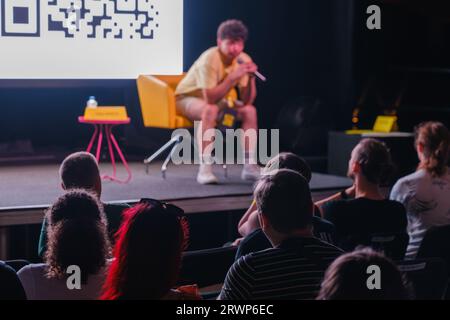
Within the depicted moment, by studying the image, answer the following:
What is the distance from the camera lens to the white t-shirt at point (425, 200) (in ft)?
10.9

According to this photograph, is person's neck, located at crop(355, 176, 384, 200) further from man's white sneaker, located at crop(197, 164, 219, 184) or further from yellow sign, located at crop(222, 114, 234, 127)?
yellow sign, located at crop(222, 114, 234, 127)

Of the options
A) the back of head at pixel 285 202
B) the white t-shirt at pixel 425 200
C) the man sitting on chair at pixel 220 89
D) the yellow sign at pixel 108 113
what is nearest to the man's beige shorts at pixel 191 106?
the man sitting on chair at pixel 220 89

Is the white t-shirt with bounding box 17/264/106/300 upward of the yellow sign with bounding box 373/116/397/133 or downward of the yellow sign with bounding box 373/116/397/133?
downward

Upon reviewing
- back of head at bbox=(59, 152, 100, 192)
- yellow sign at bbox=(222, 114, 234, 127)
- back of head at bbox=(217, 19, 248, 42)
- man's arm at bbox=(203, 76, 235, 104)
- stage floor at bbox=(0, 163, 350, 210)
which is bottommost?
stage floor at bbox=(0, 163, 350, 210)

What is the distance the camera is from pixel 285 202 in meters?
2.04

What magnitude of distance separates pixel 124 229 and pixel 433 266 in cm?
105

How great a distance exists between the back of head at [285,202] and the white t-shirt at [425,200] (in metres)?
1.35

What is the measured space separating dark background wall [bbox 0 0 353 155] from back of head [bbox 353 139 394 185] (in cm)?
381

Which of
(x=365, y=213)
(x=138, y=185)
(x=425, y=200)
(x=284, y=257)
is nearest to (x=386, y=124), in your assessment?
(x=138, y=185)

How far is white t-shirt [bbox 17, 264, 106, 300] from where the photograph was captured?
2.03 meters

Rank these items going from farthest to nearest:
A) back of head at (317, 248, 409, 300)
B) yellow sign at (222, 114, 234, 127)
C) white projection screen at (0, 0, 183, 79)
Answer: white projection screen at (0, 0, 183, 79)
yellow sign at (222, 114, 234, 127)
back of head at (317, 248, 409, 300)

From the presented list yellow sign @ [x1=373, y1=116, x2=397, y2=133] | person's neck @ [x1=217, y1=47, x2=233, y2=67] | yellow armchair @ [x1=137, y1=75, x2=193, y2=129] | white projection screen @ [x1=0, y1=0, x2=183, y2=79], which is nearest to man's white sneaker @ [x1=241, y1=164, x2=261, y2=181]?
yellow armchair @ [x1=137, y1=75, x2=193, y2=129]

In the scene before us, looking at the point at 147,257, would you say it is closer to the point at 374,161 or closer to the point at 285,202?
the point at 285,202
